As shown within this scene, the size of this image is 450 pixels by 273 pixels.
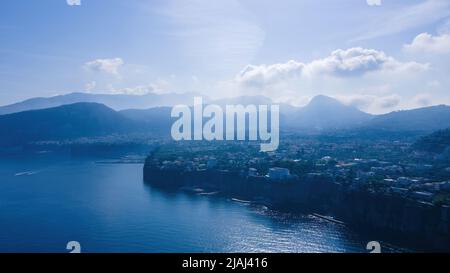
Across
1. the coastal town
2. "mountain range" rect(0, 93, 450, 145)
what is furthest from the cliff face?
"mountain range" rect(0, 93, 450, 145)

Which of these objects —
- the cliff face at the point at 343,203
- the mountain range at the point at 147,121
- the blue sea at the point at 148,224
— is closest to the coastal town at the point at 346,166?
the cliff face at the point at 343,203

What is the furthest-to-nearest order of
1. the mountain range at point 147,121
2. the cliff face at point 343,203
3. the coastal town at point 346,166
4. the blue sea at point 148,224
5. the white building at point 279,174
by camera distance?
the mountain range at point 147,121
the white building at point 279,174
the coastal town at point 346,166
the cliff face at point 343,203
the blue sea at point 148,224

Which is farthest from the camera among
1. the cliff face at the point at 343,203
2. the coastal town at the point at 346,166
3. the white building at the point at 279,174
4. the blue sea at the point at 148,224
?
the white building at the point at 279,174

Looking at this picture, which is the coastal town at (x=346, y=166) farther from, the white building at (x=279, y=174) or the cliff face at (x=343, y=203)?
the cliff face at (x=343, y=203)

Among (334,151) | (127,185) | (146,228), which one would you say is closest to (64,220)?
(146,228)

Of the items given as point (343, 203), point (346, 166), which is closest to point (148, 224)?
point (343, 203)

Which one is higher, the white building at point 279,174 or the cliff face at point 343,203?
the white building at point 279,174
